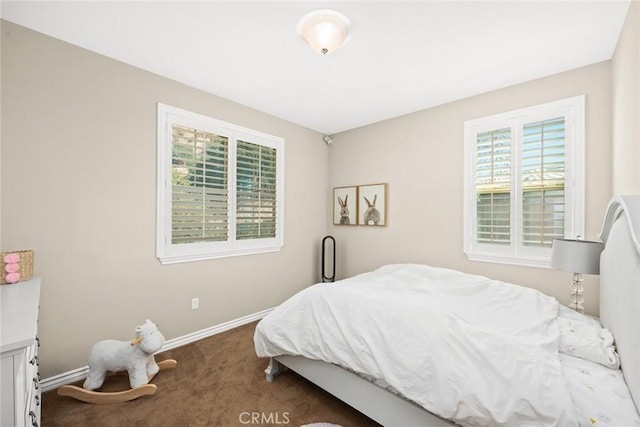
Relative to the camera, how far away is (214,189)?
2.90 metres

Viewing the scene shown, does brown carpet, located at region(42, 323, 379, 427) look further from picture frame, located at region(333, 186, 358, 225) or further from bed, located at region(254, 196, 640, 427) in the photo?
picture frame, located at region(333, 186, 358, 225)

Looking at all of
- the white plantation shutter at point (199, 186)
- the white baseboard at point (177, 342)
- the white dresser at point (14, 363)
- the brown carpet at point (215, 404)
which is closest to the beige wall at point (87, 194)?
the white baseboard at point (177, 342)

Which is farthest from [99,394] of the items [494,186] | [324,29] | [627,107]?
[627,107]

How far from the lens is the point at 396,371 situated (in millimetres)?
1427

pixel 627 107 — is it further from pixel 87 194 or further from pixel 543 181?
pixel 87 194

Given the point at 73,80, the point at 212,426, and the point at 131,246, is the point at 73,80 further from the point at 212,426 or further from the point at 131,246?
the point at 212,426

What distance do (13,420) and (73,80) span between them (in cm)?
227

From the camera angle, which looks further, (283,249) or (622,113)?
(283,249)

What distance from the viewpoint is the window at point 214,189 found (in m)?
2.57

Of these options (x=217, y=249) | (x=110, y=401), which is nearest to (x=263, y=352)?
(x=110, y=401)

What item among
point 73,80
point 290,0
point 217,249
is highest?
point 290,0

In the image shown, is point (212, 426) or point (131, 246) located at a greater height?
point (131, 246)

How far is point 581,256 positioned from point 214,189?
3123mm

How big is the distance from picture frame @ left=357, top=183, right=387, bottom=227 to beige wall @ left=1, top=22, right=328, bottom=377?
2037mm
